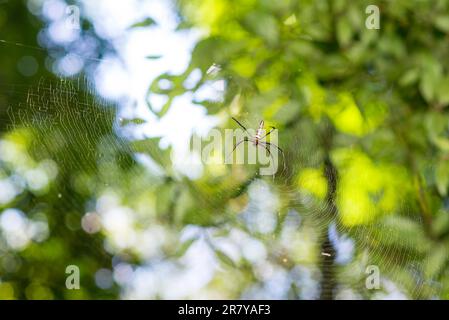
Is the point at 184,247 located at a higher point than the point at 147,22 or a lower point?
lower

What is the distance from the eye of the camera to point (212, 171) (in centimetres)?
83

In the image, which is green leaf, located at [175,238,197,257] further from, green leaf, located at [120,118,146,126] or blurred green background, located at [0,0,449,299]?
green leaf, located at [120,118,146,126]

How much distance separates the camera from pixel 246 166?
0.83 metres

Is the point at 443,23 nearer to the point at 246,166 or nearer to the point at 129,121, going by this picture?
the point at 246,166

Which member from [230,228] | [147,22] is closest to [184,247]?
[230,228]

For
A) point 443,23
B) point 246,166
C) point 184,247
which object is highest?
point 443,23

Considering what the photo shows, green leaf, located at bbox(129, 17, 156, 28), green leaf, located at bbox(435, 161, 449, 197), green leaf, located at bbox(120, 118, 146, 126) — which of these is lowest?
green leaf, located at bbox(435, 161, 449, 197)

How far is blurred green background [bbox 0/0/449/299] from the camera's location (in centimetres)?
82

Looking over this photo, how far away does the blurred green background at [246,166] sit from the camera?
823 millimetres

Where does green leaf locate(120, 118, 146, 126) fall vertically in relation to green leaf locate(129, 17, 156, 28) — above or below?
below

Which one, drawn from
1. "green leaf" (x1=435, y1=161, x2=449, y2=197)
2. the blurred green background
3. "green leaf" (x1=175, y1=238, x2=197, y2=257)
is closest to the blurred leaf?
the blurred green background

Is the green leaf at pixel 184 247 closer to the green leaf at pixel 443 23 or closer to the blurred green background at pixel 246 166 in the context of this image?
the blurred green background at pixel 246 166
